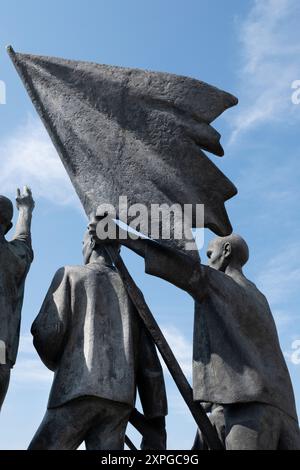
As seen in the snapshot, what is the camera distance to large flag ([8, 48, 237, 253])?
6.54m

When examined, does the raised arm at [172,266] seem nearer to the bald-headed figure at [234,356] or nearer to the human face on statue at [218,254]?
the bald-headed figure at [234,356]

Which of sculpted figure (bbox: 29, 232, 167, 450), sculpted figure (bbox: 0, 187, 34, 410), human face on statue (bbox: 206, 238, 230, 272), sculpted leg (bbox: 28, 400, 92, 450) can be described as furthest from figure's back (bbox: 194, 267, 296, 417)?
sculpted figure (bbox: 0, 187, 34, 410)

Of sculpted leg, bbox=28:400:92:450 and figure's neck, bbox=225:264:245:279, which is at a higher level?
figure's neck, bbox=225:264:245:279

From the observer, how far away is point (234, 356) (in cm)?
599

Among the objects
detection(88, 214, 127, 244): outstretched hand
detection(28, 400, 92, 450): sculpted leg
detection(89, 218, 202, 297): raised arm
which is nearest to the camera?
detection(28, 400, 92, 450): sculpted leg

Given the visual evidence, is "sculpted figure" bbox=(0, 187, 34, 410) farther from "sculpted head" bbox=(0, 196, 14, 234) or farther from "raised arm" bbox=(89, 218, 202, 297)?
"raised arm" bbox=(89, 218, 202, 297)

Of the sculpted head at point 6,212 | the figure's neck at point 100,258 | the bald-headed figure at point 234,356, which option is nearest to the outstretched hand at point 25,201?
the sculpted head at point 6,212

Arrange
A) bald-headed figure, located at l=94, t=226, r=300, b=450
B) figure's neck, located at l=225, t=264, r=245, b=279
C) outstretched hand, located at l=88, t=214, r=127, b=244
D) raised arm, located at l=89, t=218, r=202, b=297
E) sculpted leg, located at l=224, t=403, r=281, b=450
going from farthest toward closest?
→ figure's neck, located at l=225, t=264, r=245, b=279 < outstretched hand, located at l=88, t=214, r=127, b=244 < raised arm, located at l=89, t=218, r=202, b=297 < bald-headed figure, located at l=94, t=226, r=300, b=450 < sculpted leg, located at l=224, t=403, r=281, b=450

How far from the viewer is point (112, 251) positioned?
633 centimetres

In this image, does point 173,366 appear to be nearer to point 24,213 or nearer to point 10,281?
point 10,281

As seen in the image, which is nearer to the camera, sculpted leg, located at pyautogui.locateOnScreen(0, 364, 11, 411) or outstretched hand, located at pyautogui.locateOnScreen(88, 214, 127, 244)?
sculpted leg, located at pyautogui.locateOnScreen(0, 364, 11, 411)

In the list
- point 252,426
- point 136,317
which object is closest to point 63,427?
point 136,317

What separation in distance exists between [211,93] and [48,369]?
278 centimetres
